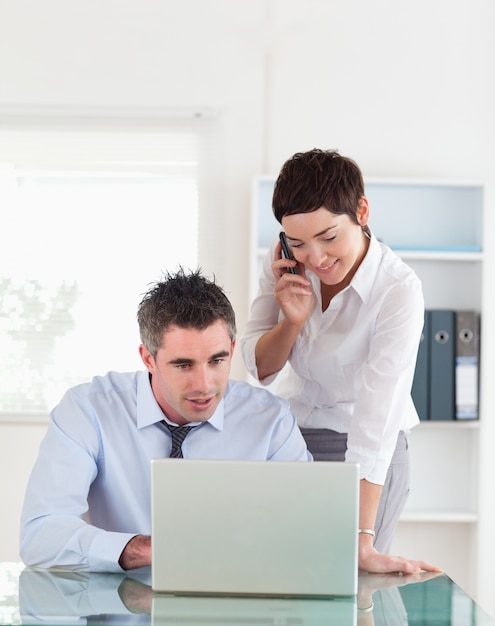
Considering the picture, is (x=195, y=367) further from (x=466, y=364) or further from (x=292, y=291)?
(x=466, y=364)

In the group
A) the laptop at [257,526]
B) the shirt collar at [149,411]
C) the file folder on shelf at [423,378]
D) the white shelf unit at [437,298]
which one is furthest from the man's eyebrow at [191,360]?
the white shelf unit at [437,298]

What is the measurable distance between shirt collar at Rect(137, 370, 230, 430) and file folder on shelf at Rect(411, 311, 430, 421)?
1812 millimetres

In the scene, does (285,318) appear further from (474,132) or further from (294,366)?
(474,132)

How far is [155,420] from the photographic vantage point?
6.42 ft

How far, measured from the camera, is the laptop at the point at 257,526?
1281 mm

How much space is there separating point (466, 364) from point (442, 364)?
10cm

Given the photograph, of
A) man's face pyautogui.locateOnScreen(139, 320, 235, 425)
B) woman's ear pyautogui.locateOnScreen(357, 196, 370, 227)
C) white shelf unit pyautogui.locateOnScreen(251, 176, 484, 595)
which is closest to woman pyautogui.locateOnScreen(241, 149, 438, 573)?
A: woman's ear pyautogui.locateOnScreen(357, 196, 370, 227)

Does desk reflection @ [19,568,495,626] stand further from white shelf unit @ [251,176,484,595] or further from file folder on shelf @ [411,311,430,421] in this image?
white shelf unit @ [251,176,484,595]

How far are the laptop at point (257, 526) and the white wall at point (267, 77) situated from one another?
266 centimetres

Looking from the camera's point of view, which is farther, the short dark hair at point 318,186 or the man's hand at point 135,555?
the short dark hair at point 318,186

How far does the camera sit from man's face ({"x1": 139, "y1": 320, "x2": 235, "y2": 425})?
186 cm

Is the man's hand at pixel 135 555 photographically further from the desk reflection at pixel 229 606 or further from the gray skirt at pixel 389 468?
the gray skirt at pixel 389 468

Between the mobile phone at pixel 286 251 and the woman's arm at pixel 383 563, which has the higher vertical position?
the mobile phone at pixel 286 251

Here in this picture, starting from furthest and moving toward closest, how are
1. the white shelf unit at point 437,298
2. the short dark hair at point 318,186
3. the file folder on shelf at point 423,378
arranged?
the white shelf unit at point 437,298 < the file folder on shelf at point 423,378 < the short dark hair at point 318,186
